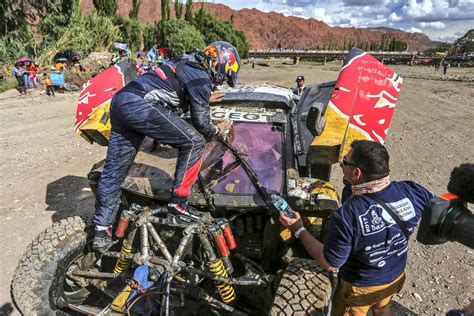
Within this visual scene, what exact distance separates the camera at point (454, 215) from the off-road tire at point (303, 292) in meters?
1.21

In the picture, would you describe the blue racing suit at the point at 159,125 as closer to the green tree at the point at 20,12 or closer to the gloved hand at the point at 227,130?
the gloved hand at the point at 227,130

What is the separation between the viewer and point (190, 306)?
307 centimetres

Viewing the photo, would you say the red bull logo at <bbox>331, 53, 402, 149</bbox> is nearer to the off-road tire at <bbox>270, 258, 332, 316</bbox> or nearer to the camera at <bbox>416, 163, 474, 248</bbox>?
the off-road tire at <bbox>270, 258, 332, 316</bbox>

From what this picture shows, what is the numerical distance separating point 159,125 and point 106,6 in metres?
38.9

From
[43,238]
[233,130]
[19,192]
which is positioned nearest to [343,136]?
[233,130]

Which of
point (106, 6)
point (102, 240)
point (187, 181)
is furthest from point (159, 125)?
point (106, 6)

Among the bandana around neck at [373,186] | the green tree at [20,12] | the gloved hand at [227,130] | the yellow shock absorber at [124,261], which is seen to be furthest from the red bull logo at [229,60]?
the green tree at [20,12]

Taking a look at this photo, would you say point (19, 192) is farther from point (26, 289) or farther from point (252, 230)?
point (252, 230)

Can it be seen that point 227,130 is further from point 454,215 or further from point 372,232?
point 454,215

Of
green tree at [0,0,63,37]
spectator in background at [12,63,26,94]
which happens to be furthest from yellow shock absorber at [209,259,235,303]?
green tree at [0,0,63,37]

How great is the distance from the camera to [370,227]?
2.16m

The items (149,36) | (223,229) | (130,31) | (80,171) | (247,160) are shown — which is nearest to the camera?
(223,229)

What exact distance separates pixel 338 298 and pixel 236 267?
3.29 ft

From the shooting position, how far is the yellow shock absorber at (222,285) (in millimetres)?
2672
